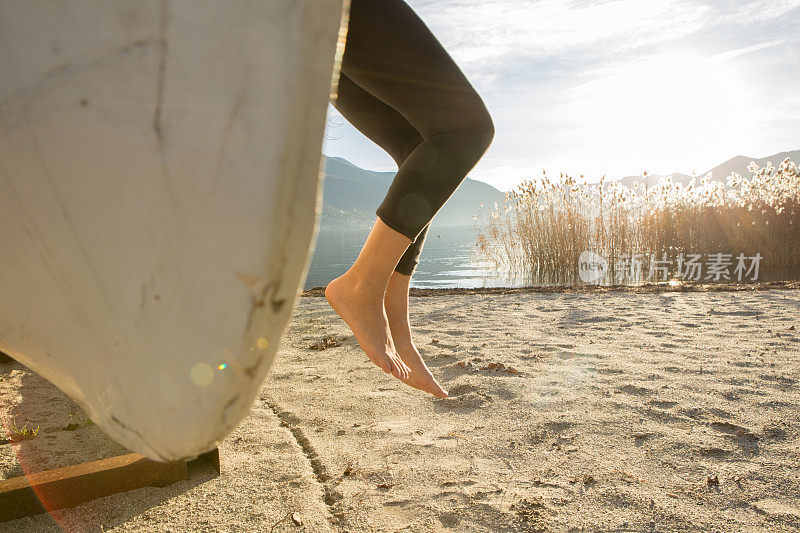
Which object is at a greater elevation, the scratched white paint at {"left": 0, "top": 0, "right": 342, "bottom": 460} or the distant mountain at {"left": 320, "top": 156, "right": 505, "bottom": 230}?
the distant mountain at {"left": 320, "top": 156, "right": 505, "bottom": 230}

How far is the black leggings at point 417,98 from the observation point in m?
0.97

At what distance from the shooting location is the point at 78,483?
1.17 metres

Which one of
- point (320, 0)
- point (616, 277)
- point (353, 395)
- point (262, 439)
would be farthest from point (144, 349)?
point (616, 277)

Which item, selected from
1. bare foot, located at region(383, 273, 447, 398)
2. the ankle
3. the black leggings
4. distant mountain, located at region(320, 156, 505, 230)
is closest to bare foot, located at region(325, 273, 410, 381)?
the ankle

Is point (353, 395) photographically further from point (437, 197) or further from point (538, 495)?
point (437, 197)

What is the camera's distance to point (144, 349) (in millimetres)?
452

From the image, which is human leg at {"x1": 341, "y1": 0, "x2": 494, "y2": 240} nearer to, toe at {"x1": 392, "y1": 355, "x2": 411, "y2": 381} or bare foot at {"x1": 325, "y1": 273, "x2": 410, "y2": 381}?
bare foot at {"x1": 325, "y1": 273, "x2": 410, "y2": 381}

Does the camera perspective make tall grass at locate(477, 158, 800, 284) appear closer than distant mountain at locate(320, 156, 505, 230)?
Yes

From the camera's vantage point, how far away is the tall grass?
7848 millimetres

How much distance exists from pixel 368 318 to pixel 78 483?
2.54 feet

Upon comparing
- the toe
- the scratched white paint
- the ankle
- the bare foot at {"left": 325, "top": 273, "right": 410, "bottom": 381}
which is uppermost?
the scratched white paint

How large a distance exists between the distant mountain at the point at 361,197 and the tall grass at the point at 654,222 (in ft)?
301

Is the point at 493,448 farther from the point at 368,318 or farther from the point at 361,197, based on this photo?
the point at 361,197

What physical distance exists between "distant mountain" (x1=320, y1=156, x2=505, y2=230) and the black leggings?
9812cm
